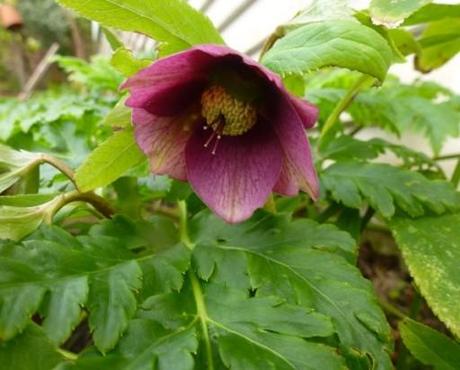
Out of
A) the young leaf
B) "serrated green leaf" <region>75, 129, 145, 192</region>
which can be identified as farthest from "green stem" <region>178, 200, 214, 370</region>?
the young leaf

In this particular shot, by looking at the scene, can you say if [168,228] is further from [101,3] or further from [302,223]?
[101,3]

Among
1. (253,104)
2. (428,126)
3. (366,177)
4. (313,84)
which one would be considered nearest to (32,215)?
(253,104)

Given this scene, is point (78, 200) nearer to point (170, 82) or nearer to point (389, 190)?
point (170, 82)

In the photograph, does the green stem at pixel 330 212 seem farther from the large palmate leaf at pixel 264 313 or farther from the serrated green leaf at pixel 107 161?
the serrated green leaf at pixel 107 161

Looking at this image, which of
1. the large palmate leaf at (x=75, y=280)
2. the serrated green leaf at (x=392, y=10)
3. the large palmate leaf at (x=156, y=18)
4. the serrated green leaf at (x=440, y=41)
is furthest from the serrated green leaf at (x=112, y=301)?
the serrated green leaf at (x=440, y=41)

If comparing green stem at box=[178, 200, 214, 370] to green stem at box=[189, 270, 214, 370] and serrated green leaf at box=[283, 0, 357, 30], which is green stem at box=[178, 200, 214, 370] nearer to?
green stem at box=[189, 270, 214, 370]
